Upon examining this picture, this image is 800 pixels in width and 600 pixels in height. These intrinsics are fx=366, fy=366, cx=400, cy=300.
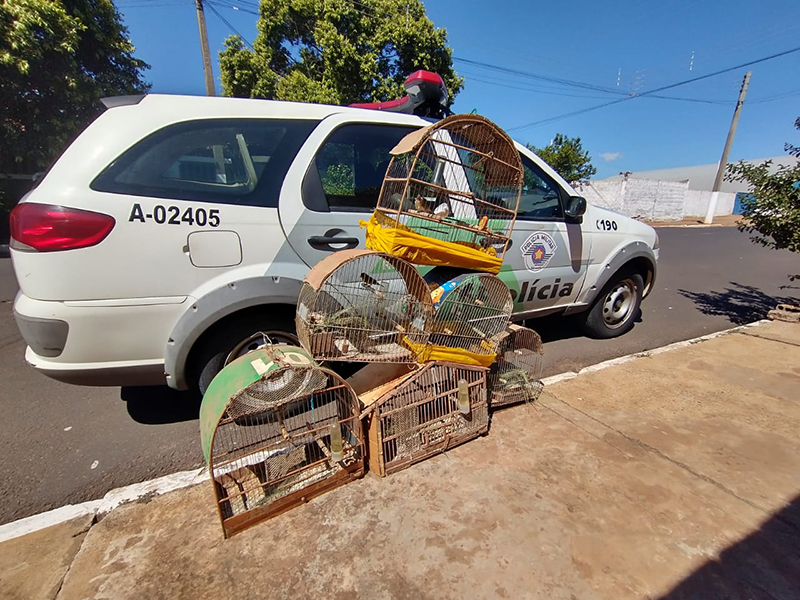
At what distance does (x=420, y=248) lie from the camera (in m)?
2.16

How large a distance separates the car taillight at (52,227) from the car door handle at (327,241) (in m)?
1.14

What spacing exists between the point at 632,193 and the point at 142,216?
28.8 m

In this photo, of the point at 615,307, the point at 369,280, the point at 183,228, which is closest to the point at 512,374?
the point at 369,280

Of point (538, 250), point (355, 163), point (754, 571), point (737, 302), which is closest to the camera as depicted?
point (754, 571)

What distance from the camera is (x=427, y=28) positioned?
11.6 meters

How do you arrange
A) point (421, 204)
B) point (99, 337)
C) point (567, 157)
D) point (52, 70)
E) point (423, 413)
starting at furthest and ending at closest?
point (567, 157)
point (52, 70)
point (421, 204)
point (423, 413)
point (99, 337)

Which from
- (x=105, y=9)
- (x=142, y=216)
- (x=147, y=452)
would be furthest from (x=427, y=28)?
(x=147, y=452)

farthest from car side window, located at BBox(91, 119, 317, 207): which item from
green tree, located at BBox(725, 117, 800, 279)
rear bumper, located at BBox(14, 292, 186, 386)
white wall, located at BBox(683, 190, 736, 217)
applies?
white wall, located at BBox(683, 190, 736, 217)

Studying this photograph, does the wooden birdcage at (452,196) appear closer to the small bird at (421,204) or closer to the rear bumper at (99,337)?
the small bird at (421,204)

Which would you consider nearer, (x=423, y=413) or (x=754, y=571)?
(x=754, y=571)

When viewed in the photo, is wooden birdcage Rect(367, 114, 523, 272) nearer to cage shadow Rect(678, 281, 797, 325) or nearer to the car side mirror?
the car side mirror

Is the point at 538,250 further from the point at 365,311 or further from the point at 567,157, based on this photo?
the point at 567,157

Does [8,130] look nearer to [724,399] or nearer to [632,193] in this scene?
[724,399]

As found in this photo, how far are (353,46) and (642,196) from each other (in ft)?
73.7
